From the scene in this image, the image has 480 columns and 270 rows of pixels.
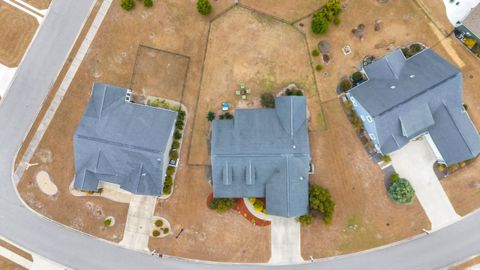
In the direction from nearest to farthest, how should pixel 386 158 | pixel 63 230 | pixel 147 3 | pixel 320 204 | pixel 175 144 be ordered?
pixel 320 204 → pixel 386 158 → pixel 147 3 → pixel 175 144 → pixel 63 230

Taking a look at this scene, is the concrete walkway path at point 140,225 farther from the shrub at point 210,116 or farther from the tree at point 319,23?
the tree at point 319,23

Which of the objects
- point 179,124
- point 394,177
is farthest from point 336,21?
point 179,124

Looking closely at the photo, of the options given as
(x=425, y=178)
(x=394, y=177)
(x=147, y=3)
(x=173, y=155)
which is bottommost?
(x=394, y=177)

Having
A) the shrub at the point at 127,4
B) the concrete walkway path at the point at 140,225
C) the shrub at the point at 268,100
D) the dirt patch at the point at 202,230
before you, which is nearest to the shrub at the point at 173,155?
the dirt patch at the point at 202,230

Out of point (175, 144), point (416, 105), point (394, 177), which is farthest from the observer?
point (175, 144)

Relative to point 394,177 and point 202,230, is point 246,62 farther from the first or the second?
point 394,177
